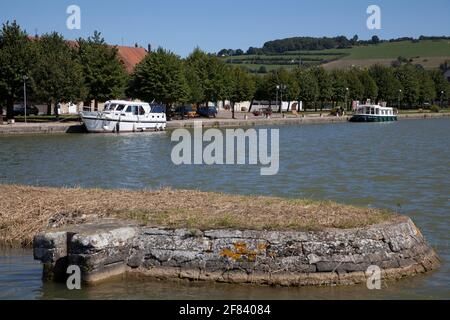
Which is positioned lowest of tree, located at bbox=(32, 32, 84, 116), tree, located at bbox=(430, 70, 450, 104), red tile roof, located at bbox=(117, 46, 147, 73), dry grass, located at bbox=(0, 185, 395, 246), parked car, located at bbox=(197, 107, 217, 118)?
dry grass, located at bbox=(0, 185, 395, 246)

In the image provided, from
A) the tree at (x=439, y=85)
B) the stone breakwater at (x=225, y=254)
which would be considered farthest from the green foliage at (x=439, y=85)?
the stone breakwater at (x=225, y=254)

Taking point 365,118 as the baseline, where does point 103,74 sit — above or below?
above

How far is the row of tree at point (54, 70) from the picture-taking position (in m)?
64.2

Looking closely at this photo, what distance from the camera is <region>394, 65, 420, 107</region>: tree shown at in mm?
142750

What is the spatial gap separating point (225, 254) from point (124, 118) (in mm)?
52768

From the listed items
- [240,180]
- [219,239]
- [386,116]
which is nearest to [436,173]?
[240,180]

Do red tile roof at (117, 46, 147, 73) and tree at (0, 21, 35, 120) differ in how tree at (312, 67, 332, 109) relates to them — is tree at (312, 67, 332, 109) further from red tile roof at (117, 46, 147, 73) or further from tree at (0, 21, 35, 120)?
tree at (0, 21, 35, 120)

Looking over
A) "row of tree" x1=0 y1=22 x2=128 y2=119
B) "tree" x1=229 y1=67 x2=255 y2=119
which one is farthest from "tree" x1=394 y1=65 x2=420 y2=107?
"row of tree" x1=0 y1=22 x2=128 y2=119

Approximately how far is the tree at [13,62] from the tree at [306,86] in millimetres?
56505

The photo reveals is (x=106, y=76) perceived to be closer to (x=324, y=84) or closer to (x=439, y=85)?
(x=324, y=84)

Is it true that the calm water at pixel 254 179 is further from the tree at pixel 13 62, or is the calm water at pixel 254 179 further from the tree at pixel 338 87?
the tree at pixel 338 87

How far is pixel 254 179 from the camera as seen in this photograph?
2628 cm

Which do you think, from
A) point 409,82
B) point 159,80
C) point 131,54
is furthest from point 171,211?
point 409,82

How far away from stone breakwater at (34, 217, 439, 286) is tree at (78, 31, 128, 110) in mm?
61672
